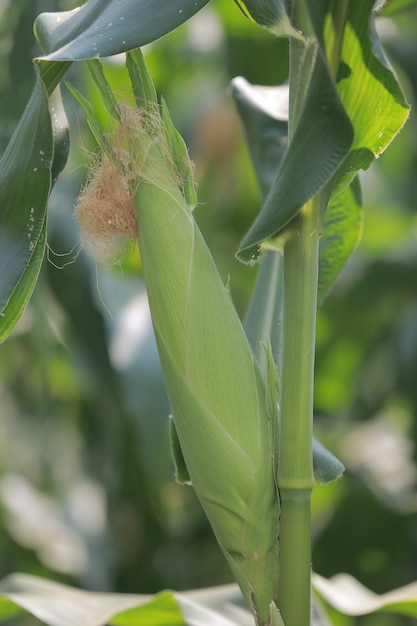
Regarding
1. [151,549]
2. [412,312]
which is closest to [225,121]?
[412,312]

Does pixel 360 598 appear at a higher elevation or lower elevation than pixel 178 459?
lower

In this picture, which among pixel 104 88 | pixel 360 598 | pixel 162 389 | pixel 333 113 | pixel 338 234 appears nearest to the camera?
pixel 333 113

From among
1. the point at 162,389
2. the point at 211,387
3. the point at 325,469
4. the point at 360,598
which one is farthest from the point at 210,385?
the point at 162,389

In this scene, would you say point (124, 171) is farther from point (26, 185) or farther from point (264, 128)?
point (264, 128)

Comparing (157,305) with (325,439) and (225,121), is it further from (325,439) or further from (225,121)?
(225,121)

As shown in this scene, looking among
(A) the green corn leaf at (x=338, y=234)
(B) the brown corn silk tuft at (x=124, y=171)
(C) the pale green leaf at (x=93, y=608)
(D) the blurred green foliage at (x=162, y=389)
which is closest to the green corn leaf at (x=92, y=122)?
(B) the brown corn silk tuft at (x=124, y=171)

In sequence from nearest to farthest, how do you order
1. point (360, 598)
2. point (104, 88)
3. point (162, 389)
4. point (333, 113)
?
1. point (333, 113)
2. point (104, 88)
3. point (360, 598)
4. point (162, 389)

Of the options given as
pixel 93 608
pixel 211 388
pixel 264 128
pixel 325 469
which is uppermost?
pixel 264 128

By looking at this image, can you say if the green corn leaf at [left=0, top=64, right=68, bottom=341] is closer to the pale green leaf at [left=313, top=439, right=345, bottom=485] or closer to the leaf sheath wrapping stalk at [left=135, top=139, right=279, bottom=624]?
the leaf sheath wrapping stalk at [left=135, top=139, right=279, bottom=624]
